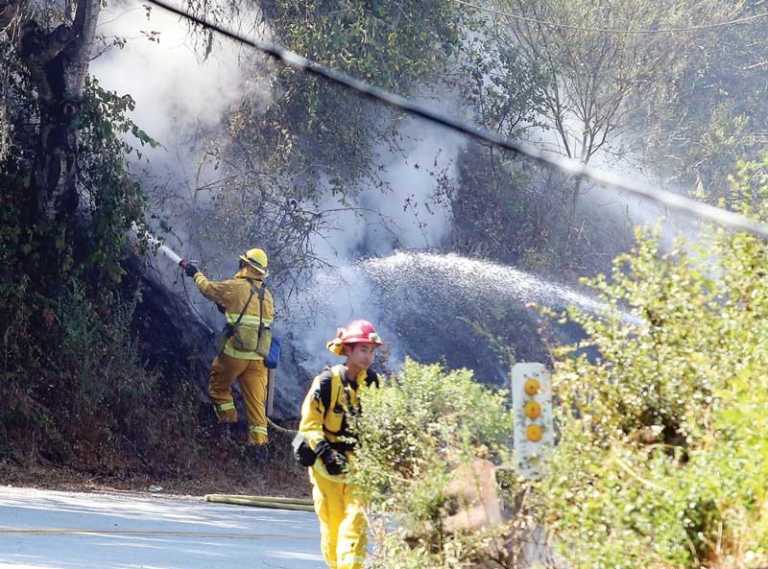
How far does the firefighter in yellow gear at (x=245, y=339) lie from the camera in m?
15.7

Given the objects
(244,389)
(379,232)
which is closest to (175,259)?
(244,389)

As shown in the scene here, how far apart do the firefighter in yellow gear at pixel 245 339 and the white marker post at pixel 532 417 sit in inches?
374

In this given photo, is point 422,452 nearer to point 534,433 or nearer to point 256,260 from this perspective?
point 534,433

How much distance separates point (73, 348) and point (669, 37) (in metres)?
13.9

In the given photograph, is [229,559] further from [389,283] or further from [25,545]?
[389,283]

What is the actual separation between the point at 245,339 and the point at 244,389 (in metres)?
0.69

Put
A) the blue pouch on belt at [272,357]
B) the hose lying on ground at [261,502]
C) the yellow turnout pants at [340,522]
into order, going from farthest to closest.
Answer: the blue pouch on belt at [272,357] < the hose lying on ground at [261,502] < the yellow turnout pants at [340,522]

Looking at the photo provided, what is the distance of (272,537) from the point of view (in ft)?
36.7

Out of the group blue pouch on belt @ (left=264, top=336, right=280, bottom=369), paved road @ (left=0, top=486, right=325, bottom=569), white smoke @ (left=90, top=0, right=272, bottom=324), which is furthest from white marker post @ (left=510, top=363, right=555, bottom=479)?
white smoke @ (left=90, top=0, right=272, bottom=324)

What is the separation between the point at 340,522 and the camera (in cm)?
748

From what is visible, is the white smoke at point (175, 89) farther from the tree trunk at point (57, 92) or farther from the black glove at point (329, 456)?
the black glove at point (329, 456)

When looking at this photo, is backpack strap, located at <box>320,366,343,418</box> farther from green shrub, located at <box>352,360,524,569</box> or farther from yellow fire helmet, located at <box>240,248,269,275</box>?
yellow fire helmet, located at <box>240,248,269,275</box>

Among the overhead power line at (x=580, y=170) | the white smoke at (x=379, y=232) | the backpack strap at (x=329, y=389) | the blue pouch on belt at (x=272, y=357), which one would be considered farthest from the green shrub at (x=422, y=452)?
the white smoke at (x=379, y=232)

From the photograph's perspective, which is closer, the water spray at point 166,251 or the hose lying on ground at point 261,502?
the hose lying on ground at point 261,502
